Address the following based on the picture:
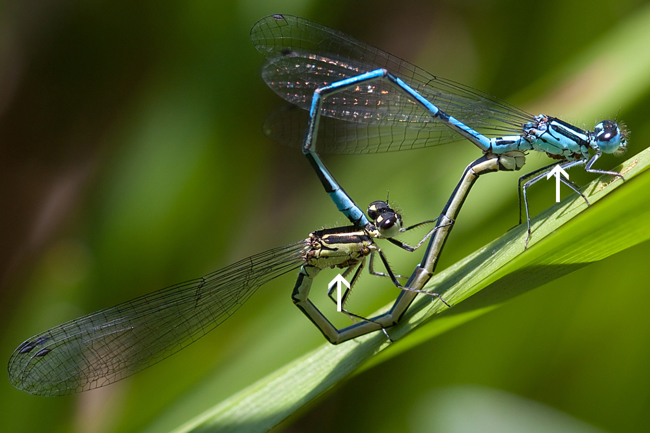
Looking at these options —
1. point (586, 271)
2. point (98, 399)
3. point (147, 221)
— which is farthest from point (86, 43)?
point (586, 271)


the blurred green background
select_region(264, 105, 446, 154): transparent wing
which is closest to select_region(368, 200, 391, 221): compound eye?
the blurred green background

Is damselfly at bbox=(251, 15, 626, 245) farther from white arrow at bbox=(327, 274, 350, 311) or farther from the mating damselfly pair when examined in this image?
white arrow at bbox=(327, 274, 350, 311)

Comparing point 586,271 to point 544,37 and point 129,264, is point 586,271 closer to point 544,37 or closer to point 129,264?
point 544,37

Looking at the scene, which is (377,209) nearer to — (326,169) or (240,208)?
(326,169)

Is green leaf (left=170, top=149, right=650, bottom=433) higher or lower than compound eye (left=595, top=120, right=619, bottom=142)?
lower

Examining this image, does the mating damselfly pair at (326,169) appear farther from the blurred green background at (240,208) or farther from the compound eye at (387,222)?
the blurred green background at (240,208)

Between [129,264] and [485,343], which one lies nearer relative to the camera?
[485,343]

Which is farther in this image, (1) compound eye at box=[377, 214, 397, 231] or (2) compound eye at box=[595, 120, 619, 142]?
(1) compound eye at box=[377, 214, 397, 231]

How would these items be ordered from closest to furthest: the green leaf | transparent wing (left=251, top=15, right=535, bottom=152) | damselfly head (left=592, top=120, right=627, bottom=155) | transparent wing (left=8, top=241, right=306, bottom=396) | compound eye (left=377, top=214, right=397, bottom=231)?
1. the green leaf
2. damselfly head (left=592, top=120, right=627, bottom=155)
3. transparent wing (left=8, top=241, right=306, bottom=396)
4. compound eye (left=377, top=214, right=397, bottom=231)
5. transparent wing (left=251, top=15, right=535, bottom=152)
